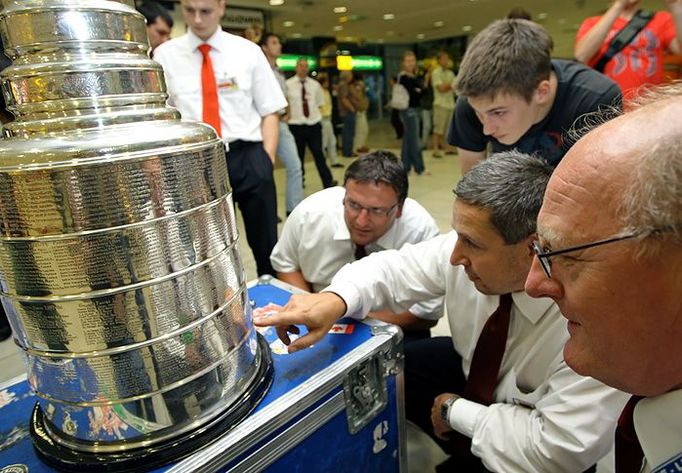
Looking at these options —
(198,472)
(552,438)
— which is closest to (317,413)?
(198,472)

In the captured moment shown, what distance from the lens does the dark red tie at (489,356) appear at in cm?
105

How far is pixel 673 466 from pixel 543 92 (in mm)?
1134

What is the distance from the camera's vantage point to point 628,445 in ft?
2.28

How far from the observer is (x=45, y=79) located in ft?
1.72

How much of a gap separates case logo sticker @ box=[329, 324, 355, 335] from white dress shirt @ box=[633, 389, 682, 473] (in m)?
0.53

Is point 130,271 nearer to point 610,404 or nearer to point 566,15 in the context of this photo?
point 610,404

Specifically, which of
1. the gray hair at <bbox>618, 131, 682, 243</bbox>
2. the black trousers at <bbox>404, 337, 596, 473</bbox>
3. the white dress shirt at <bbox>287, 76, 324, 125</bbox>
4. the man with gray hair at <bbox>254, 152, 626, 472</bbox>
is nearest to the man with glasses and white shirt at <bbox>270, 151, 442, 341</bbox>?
the black trousers at <bbox>404, 337, 596, 473</bbox>

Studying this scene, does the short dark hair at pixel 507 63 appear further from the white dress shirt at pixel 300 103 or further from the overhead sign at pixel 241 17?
the overhead sign at pixel 241 17

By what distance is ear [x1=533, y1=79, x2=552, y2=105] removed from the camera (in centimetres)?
135

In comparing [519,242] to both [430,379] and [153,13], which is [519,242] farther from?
[153,13]

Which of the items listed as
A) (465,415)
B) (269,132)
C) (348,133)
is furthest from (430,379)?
(348,133)

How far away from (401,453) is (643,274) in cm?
77

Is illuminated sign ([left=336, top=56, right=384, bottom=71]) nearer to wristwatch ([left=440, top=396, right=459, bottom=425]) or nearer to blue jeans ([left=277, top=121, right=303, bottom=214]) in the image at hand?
blue jeans ([left=277, top=121, right=303, bottom=214])

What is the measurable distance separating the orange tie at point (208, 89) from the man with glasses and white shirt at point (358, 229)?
1.74ft
